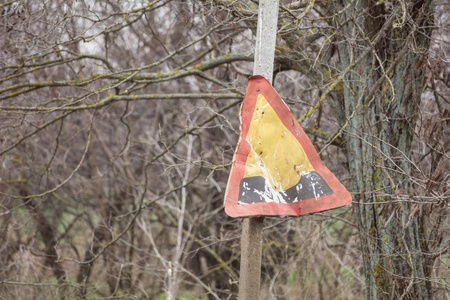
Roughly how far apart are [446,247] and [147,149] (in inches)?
351

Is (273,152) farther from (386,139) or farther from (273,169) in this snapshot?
(386,139)

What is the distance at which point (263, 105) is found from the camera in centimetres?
322

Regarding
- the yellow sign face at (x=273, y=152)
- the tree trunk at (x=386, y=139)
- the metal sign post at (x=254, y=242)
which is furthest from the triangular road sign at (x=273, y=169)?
the tree trunk at (x=386, y=139)

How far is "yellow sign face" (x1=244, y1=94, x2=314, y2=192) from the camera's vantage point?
3049mm

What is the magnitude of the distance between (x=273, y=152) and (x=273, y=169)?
0.12m

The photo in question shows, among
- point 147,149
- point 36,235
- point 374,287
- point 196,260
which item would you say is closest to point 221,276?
point 196,260

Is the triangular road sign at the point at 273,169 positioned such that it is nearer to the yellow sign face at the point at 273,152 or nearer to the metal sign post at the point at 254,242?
the yellow sign face at the point at 273,152

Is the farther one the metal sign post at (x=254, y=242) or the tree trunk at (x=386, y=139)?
A: the tree trunk at (x=386, y=139)

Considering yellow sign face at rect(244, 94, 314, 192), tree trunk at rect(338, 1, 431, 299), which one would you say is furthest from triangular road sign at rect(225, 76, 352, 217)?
tree trunk at rect(338, 1, 431, 299)

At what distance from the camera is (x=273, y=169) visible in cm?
308

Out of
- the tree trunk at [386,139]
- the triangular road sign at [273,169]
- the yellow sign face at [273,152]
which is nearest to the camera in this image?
the triangular road sign at [273,169]

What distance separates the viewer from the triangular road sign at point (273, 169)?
114 inches

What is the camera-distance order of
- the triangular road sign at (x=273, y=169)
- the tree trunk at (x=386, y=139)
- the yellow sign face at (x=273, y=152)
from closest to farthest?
1. the triangular road sign at (x=273, y=169)
2. the yellow sign face at (x=273, y=152)
3. the tree trunk at (x=386, y=139)

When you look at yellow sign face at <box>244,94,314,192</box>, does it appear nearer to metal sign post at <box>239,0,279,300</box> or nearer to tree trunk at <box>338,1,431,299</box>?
metal sign post at <box>239,0,279,300</box>
